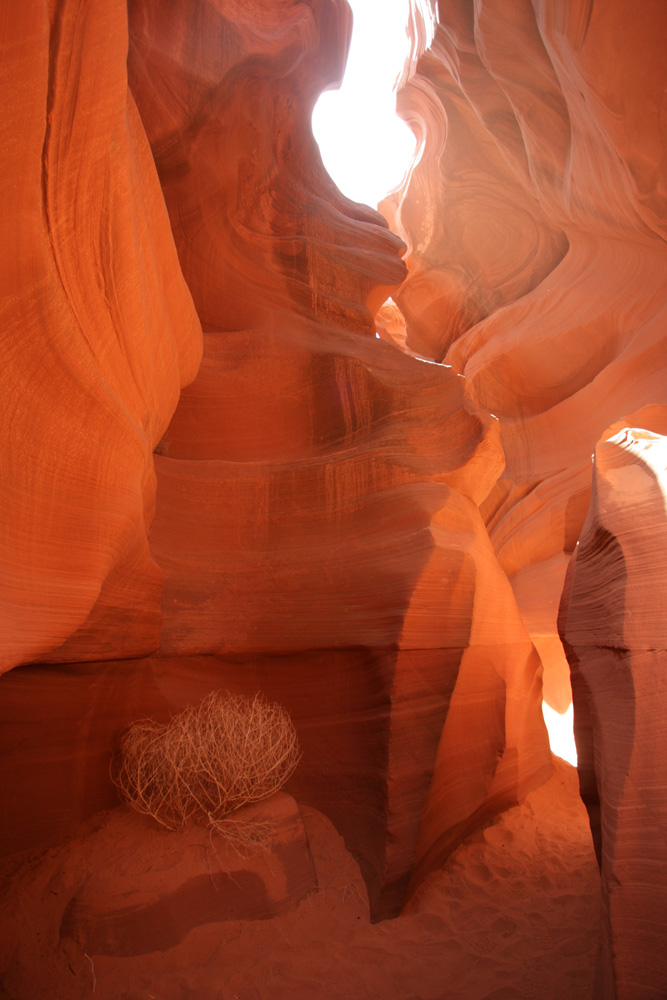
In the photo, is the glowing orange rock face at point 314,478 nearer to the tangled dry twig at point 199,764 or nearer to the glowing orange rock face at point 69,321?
the tangled dry twig at point 199,764

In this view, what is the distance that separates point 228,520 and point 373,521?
4.50 ft

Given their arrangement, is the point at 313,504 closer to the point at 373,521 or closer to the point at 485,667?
the point at 373,521

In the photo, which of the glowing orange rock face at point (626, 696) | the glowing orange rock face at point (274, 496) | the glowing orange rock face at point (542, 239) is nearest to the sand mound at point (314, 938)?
the glowing orange rock face at point (274, 496)

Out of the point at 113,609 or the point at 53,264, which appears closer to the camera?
the point at 53,264

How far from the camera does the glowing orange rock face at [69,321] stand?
2.81 meters

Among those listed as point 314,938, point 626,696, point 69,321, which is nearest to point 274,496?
point 69,321

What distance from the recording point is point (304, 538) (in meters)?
5.83

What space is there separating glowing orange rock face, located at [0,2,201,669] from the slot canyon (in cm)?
2

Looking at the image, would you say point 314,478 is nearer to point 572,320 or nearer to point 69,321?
point 69,321

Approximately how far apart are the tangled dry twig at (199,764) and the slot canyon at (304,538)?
0.16 metres

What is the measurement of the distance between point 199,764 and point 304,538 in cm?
216

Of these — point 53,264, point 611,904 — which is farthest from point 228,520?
point 611,904

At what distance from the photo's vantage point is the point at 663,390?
818cm

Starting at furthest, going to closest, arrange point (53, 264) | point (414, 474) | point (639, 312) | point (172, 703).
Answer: point (639, 312) < point (414, 474) < point (172, 703) < point (53, 264)
